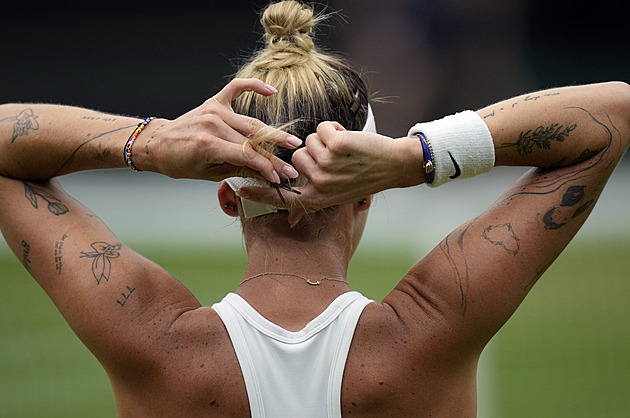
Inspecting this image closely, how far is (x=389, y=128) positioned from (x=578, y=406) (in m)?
5.54

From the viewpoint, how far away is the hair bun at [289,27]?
1805 mm

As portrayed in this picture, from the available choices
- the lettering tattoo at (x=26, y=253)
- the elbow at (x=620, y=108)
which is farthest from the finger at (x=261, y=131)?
the elbow at (x=620, y=108)

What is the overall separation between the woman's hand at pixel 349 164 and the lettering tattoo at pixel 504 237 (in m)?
0.19

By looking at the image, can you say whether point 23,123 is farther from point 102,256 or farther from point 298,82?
point 298,82

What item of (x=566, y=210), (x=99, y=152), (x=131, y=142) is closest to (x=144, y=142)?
(x=131, y=142)

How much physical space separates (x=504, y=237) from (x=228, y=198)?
2.16 feet

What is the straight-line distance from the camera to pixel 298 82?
1684 mm

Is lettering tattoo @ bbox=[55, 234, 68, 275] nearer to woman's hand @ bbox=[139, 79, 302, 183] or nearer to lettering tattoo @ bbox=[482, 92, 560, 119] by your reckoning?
woman's hand @ bbox=[139, 79, 302, 183]

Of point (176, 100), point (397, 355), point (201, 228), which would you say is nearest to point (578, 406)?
point (397, 355)

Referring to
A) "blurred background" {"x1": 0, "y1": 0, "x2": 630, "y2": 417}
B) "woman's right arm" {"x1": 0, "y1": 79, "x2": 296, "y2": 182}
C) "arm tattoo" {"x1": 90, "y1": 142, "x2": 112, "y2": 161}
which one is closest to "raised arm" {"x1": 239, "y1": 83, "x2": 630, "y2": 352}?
"woman's right arm" {"x1": 0, "y1": 79, "x2": 296, "y2": 182}

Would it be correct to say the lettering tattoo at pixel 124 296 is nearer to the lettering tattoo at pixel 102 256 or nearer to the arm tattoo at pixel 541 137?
the lettering tattoo at pixel 102 256

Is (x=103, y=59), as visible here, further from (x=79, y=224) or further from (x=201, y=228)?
(x=79, y=224)

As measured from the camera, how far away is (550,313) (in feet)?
17.1

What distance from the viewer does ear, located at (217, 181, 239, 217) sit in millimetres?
1747
